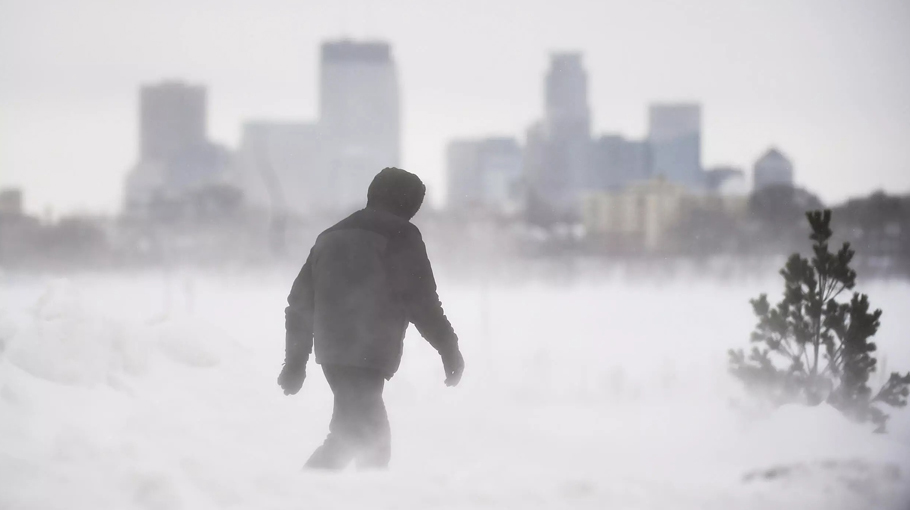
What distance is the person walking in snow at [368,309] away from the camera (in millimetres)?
2984

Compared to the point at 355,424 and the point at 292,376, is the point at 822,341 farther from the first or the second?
the point at 292,376

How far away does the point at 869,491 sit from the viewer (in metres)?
3.22

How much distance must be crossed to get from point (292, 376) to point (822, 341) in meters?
3.81

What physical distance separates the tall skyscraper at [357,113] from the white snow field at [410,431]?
111 inches

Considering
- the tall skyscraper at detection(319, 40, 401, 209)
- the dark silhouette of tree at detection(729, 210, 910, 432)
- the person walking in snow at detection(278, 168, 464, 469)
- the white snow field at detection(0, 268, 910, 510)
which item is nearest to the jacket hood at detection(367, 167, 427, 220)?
the person walking in snow at detection(278, 168, 464, 469)

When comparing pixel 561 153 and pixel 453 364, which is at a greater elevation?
pixel 561 153

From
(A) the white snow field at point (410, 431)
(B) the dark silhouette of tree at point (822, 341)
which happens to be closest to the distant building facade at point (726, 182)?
(A) the white snow field at point (410, 431)

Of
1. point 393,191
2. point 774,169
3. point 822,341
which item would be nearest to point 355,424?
point 393,191

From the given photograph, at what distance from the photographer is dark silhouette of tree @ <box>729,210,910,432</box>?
4.98m

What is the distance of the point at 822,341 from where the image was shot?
16.9 feet

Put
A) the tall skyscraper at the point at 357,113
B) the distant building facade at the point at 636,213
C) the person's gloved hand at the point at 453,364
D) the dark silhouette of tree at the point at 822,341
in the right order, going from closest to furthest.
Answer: the person's gloved hand at the point at 453,364
the dark silhouette of tree at the point at 822,341
the tall skyscraper at the point at 357,113
the distant building facade at the point at 636,213

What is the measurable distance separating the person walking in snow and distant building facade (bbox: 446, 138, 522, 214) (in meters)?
10.0

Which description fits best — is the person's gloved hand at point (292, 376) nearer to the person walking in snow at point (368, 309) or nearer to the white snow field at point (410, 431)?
the person walking in snow at point (368, 309)

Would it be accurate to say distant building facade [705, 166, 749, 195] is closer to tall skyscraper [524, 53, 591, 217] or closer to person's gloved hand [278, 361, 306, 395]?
tall skyscraper [524, 53, 591, 217]
